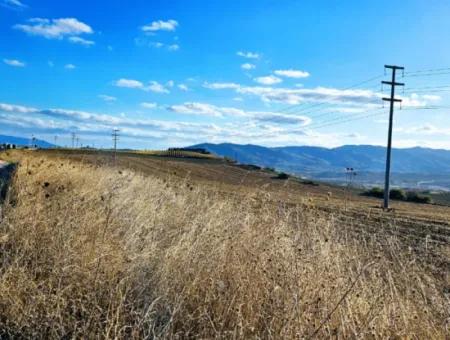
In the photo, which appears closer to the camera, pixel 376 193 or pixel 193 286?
pixel 193 286

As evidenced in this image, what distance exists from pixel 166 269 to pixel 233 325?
1.31m

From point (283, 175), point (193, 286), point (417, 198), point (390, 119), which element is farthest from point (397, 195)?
point (193, 286)

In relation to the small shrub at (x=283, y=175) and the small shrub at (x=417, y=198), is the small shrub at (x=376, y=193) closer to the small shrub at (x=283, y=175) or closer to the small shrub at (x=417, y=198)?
the small shrub at (x=417, y=198)

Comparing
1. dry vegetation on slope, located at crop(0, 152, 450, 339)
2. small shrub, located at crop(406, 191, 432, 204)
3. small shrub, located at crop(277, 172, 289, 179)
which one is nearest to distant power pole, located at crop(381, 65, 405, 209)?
small shrub, located at crop(406, 191, 432, 204)

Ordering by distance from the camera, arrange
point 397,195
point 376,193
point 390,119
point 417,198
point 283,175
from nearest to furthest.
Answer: point 390,119, point 417,198, point 397,195, point 376,193, point 283,175

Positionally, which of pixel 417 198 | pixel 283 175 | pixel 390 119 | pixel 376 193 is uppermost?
pixel 390 119

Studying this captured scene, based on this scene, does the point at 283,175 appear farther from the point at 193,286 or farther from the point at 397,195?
the point at 193,286

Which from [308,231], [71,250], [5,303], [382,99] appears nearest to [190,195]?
[308,231]

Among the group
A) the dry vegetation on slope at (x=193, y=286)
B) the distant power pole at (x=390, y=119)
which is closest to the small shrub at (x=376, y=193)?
the distant power pole at (x=390, y=119)

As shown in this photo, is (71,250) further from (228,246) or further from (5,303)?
(228,246)

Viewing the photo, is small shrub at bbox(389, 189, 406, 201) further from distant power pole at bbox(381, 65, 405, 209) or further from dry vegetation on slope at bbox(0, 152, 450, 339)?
dry vegetation on slope at bbox(0, 152, 450, 339)

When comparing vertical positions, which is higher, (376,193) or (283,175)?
(283,175)

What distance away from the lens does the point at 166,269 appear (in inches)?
224

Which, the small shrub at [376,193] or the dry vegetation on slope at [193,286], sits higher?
the dry vegetation on slope at [193,286]
